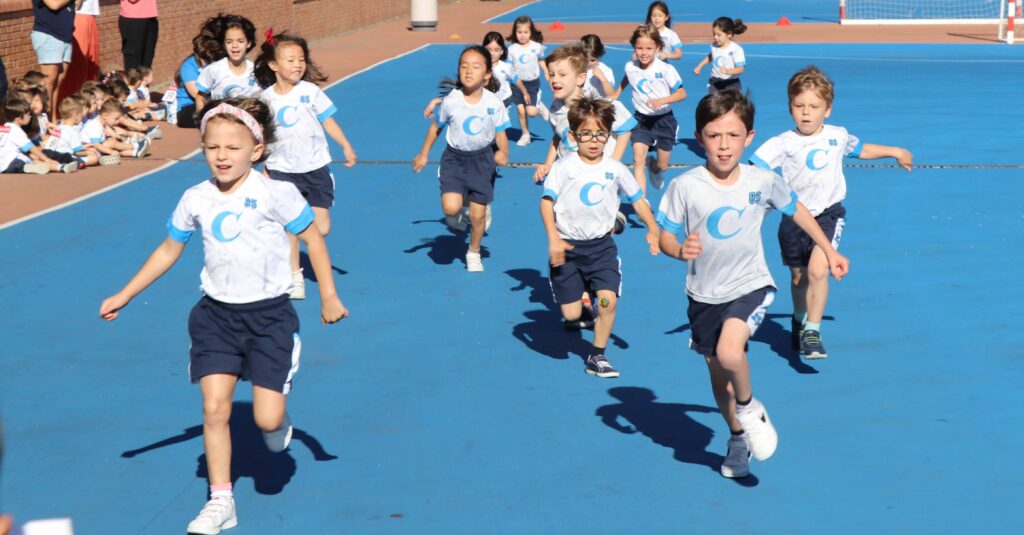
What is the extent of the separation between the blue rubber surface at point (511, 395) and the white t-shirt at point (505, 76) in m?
3.80

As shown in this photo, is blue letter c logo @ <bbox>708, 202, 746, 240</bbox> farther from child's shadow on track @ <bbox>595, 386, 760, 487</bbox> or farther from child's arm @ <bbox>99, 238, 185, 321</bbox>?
child's arm @ <bbox>99, 238, 185, 321</bbox>

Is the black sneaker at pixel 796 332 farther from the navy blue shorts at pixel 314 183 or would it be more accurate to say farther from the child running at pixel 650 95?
the child running at pixel 650 95

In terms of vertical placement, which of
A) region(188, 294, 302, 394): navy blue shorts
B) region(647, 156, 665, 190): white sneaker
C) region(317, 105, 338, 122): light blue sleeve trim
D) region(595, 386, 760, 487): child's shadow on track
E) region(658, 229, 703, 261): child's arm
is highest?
region(317, 105, 338, 122): light blue sleeve trim

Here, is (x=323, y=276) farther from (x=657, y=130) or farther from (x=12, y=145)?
(x=12, y=145)

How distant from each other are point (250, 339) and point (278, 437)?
1.75ft

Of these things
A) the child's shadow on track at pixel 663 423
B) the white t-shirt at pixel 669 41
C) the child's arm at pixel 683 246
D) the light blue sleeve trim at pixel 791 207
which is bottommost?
the child's shadow on track at pixel 663 423

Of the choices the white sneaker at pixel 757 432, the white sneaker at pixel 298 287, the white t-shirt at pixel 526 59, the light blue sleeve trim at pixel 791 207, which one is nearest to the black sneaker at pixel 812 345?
the light blue sleeve trim at pixel 791 207

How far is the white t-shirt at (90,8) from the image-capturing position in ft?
62.5

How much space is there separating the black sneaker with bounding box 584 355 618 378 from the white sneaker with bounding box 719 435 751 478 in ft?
5.27

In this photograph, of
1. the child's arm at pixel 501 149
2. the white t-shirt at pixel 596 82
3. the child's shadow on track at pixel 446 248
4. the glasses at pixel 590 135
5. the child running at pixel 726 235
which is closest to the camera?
the child running at pixel 726 235

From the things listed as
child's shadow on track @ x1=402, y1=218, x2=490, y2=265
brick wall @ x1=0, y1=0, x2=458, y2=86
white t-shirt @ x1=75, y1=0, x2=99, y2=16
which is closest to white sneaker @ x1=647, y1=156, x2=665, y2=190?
child's shadow on track @ x1=402, y1=218, x2=490, y2=265

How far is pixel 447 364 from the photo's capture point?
8109 millimetres

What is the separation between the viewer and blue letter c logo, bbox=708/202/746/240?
20.6 feet

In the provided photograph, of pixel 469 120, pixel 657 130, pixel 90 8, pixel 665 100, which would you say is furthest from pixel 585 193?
pixel 90 8
